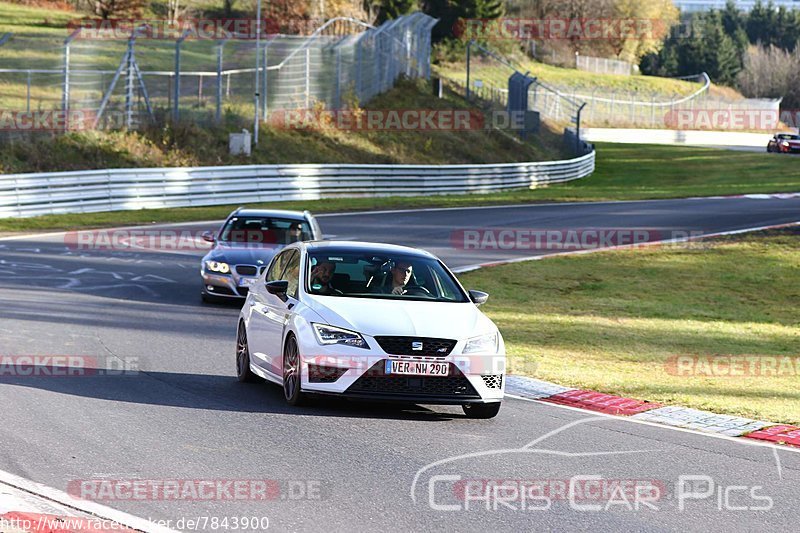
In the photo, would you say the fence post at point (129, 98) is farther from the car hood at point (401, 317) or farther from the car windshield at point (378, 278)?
the car hood at point (401, 317)

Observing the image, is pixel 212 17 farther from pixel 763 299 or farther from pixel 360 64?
pixel 763 299

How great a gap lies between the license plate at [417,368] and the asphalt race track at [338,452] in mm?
449

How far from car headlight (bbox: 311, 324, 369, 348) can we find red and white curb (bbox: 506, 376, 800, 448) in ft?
8.28

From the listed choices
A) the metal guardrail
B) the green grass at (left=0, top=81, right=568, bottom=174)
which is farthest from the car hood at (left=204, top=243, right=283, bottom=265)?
the green grass at (left=0, top=81, right=568, bottom=174)

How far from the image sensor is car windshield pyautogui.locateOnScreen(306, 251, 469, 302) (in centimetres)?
1141

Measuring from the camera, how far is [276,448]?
9.12 metres

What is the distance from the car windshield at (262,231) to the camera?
765 inches

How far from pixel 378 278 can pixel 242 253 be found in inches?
301

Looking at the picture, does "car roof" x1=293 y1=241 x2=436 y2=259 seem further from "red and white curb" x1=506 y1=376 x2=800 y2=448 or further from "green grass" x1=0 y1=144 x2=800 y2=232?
"green grass" x1=0 y1=144 x2=800 y2=232

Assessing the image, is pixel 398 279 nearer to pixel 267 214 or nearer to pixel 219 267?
pixel 219 267

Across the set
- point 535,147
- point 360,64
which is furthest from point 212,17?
point 360,64

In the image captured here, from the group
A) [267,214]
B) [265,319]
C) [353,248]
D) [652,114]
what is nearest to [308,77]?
[267,214]

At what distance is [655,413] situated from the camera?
11.5 m

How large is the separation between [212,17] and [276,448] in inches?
2996
